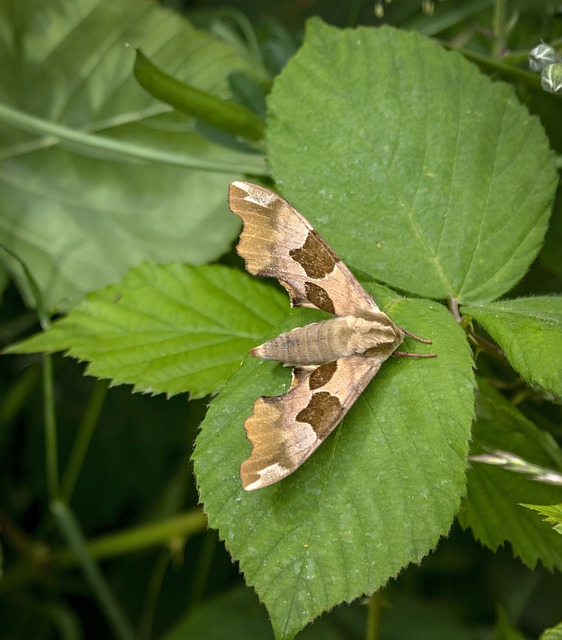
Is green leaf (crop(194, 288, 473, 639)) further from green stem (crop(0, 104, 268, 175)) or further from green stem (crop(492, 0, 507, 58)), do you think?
green stem (crop(492, 0, 507, 58))

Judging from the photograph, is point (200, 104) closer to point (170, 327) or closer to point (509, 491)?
point (170, 327)

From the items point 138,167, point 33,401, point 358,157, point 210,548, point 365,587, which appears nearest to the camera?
point 365,587

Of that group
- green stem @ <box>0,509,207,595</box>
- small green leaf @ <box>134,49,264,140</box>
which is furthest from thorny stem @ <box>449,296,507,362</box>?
green stem @ <box>0,509,207,595</box>

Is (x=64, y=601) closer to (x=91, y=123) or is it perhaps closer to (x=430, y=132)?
(x=91, y=123)

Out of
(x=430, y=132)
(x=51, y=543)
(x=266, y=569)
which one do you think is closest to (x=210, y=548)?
(x=51, y=543)

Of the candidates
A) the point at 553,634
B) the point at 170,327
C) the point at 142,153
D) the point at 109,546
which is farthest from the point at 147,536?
the point at 553,634

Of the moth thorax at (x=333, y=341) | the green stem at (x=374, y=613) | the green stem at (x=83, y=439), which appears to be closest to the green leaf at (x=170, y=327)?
the moth thorax at (x=333, y=341)

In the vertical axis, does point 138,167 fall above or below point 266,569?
below
